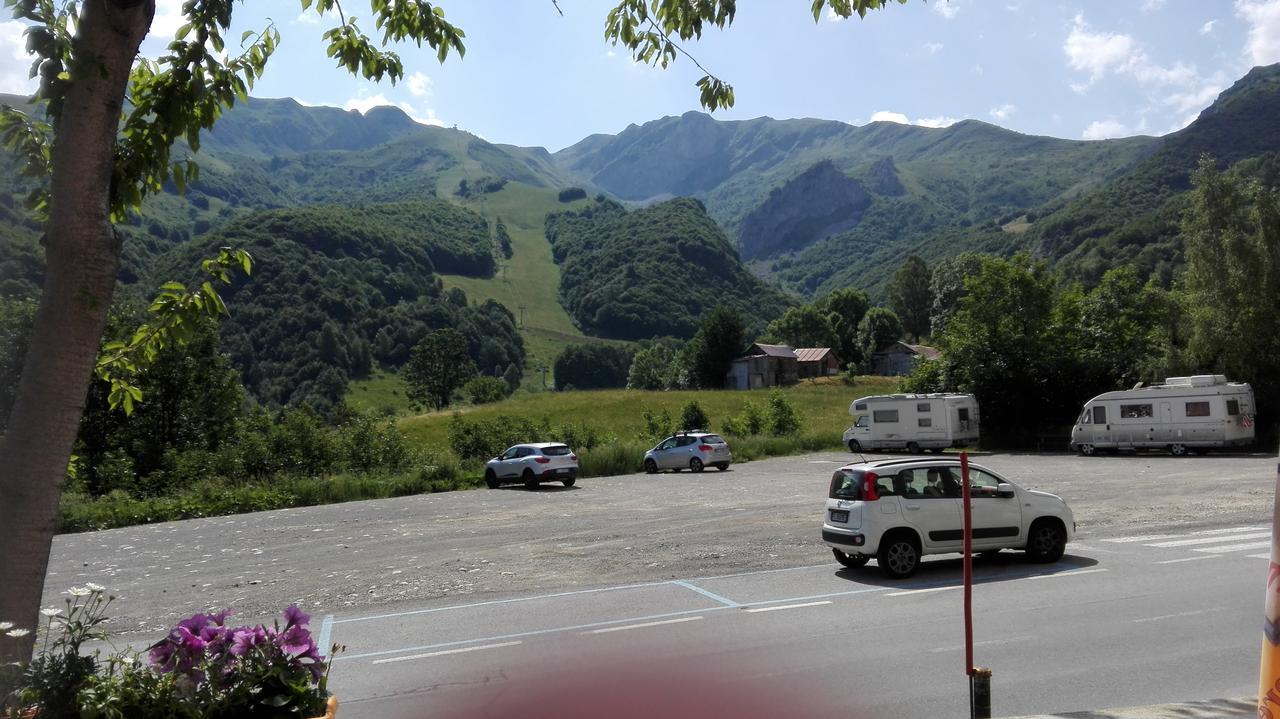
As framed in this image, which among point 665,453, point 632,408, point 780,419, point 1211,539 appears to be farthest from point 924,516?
point 632,408

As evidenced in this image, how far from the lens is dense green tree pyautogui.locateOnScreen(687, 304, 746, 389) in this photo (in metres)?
118

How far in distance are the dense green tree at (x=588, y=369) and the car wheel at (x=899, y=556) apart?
156488 mm

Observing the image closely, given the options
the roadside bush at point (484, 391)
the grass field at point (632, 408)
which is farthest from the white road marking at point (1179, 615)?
the roadside bush at point (484, 391)

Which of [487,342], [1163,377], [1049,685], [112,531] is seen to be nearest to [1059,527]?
[1049,685]

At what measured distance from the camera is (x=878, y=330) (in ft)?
457

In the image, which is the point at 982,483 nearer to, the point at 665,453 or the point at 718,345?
the point at 665,453

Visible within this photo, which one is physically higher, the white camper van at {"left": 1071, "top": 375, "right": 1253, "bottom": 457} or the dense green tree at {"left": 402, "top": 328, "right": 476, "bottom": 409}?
the dense green tree at {"left": 402, "top": 328, "right": 476, "bottom": 409}

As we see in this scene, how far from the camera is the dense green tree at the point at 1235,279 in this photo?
40.7 m

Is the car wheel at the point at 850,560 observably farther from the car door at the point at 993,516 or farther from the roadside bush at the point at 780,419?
the roadside bush at the point at 780,419

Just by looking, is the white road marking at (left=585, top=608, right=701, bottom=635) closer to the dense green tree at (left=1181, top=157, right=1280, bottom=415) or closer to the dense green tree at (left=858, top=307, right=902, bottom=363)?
the dense green tree at (left=1181, top=157, right=1280, bottom=415)

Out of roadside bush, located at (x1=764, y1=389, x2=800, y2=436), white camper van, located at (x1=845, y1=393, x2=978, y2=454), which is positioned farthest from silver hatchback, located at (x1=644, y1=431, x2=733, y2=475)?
roadside bush, located at (x1=764, y1=389, x2=800, y2=436)

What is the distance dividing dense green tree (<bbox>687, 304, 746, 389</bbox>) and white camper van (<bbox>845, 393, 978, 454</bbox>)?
69195 millimetres

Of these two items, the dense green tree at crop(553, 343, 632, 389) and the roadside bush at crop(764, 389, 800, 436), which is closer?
the roadside bush at crop(764, 389, 800, 436)

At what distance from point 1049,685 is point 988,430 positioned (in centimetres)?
4573
